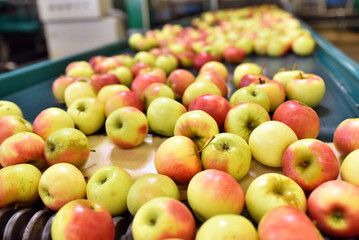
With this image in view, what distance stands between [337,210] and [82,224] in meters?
0.60

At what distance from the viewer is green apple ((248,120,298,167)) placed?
915 millimetres

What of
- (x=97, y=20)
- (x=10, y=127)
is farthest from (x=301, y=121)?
(x=97, y=20)

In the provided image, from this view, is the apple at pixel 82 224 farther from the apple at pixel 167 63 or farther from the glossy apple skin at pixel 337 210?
the apple at pixel 167 63

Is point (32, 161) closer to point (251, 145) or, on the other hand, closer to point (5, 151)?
point (5, 151)

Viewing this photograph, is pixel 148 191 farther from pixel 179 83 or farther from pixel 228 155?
pixel 179 83

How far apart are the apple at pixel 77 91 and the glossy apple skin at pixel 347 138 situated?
3.65ft

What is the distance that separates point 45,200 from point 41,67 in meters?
1.41

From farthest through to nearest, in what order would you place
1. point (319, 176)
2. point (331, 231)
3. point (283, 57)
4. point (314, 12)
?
point (314, 12) → point (283, 57) → point (319, 176) → point (331, 231)

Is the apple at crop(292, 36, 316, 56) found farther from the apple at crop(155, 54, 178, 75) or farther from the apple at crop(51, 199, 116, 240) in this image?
the apple at crop(51, 199, 116, 240)

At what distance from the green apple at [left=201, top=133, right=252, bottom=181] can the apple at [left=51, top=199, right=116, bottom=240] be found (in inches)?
13.5

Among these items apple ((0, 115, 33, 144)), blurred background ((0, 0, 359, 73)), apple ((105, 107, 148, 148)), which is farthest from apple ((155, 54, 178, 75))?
blurred background ((0, 0, 359, 73))

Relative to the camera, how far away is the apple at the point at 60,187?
2.75 feet

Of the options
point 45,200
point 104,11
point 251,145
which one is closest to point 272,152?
point 251,145

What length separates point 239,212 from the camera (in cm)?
76
